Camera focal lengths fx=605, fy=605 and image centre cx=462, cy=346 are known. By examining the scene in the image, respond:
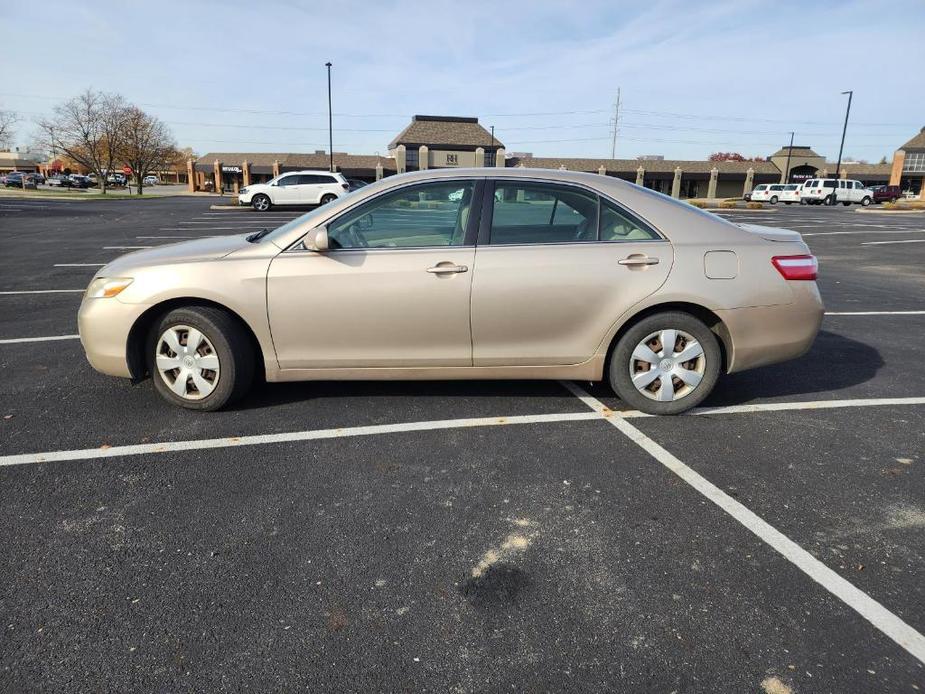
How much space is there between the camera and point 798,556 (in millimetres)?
2680

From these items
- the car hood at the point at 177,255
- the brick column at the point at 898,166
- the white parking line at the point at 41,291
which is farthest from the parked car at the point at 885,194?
the car hood at the point at 177,255

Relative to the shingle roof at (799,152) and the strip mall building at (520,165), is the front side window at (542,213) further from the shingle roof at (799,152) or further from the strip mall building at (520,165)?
the shingle roof at (799,152)

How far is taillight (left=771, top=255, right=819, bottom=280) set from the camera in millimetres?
4125

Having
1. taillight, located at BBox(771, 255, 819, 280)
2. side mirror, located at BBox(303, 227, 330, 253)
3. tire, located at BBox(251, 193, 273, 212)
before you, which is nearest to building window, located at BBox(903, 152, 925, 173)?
tire, located at BBox(251, 193, 273, 212)

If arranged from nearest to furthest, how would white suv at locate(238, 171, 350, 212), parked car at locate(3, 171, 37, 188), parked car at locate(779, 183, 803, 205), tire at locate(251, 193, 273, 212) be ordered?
white suv at locate(238, 171, 350, 212) < tire at locate(251, 193, 273, 212) < parked car at locate(779, 183, 803, 205) < parked car at locate(3, 171, 37, 188)

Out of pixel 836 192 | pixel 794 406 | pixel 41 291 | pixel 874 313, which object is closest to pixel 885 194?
pixel 836 192

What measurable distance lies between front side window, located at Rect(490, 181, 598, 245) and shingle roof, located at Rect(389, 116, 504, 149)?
64.9 meters

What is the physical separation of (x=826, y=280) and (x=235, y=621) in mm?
10945

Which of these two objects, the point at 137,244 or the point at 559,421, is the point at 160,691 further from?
the point at 137,244

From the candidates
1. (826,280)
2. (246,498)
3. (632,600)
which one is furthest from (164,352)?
(826,280)

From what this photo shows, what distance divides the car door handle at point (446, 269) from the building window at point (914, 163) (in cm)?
8308

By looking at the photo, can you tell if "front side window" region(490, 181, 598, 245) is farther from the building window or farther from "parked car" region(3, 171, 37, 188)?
the building window

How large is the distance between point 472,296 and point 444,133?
68.1 m

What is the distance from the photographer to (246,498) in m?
3.13
